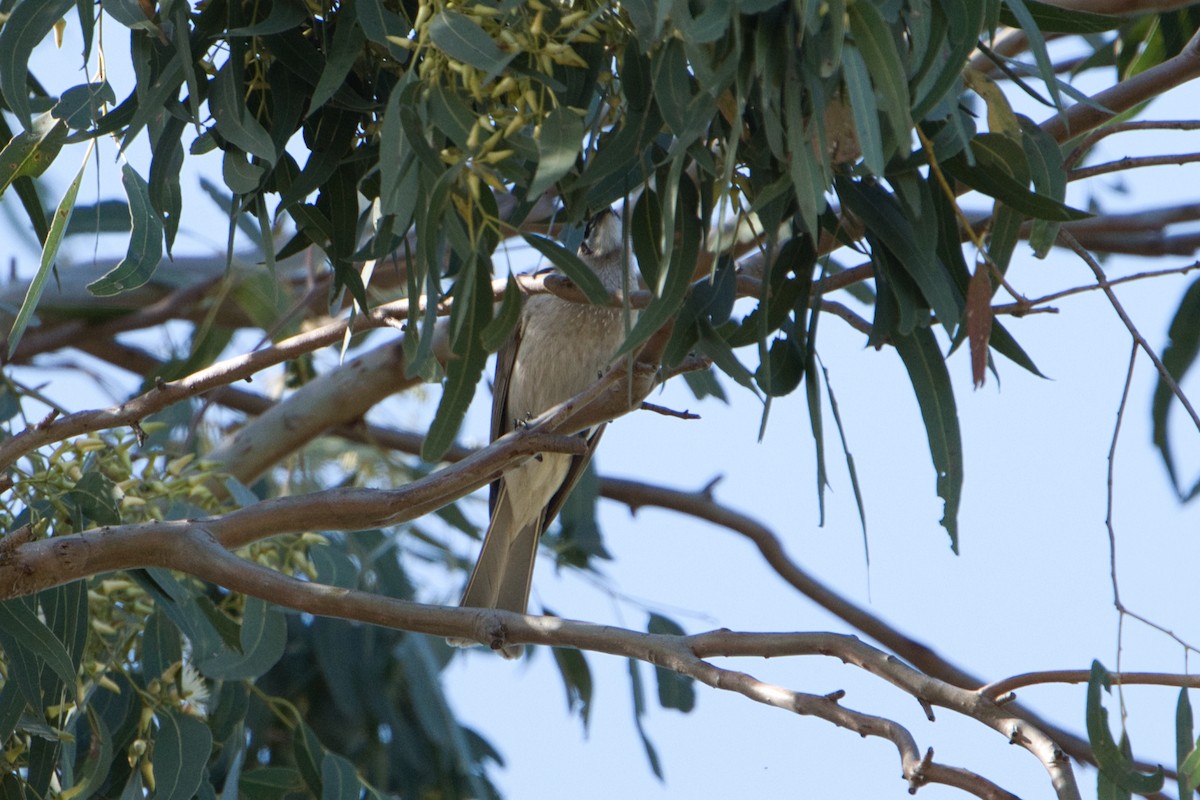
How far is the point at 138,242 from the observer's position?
6.38ft

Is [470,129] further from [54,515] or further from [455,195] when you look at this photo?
[54,515]

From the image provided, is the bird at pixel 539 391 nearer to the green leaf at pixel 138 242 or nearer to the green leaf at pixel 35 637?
the green leaf at pixel 35 637

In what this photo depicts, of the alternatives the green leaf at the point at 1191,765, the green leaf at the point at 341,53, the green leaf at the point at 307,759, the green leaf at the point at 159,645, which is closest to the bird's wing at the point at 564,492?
the green leaf at the point at 307,759

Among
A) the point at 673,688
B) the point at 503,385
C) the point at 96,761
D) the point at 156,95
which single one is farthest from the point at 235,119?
the point at 503,385

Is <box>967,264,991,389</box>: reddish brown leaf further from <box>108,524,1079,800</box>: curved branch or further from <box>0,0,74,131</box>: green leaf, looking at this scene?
<box>0,0,74,131</box>: green leaf

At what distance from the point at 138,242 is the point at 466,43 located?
2.51 feet

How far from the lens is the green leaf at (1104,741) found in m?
1.63

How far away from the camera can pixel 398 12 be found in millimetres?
1847

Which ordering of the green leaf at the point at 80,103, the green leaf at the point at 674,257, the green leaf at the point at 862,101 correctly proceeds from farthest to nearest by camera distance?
the green leaf at the point at 80,103, the green leaf at the point at 674,257, the green leaf at the point at 862,101

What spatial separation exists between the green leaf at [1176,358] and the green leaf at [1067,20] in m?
1.86

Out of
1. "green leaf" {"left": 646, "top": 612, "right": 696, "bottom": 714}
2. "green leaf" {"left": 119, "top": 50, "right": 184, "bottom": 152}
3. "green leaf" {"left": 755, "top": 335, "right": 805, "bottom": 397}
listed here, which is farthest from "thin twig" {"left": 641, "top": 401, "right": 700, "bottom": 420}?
"green leaf" {"left": 646, "top": 612, "right": 696, "bottom": 714}

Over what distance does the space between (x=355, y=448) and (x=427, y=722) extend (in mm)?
1374

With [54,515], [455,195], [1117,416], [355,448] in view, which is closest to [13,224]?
[355,448]

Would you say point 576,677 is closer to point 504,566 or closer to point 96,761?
point 504,566
